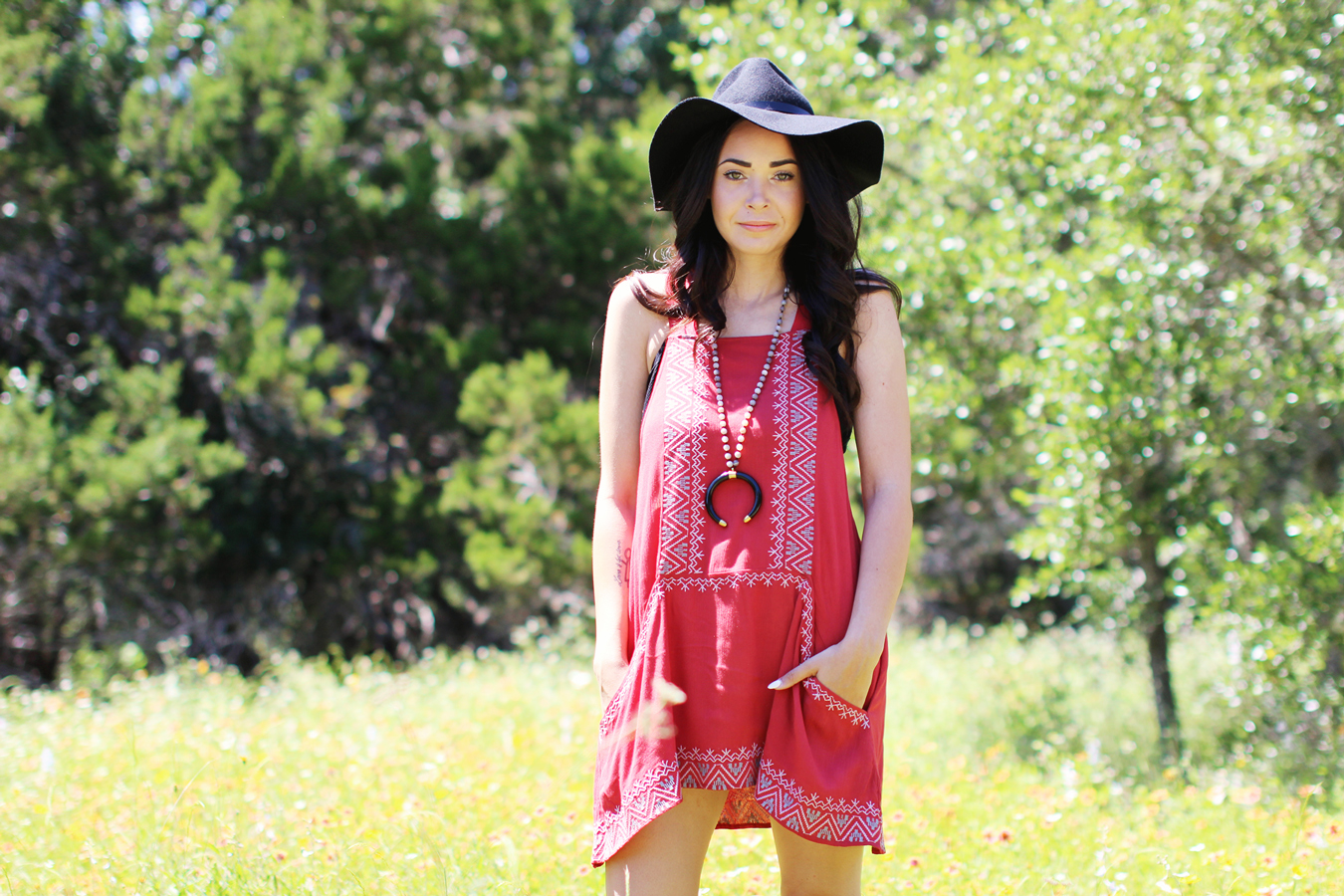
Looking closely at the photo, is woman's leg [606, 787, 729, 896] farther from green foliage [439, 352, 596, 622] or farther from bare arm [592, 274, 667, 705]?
green foliage [439, 352, 596, 622]

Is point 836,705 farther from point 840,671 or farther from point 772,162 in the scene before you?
point 772,162

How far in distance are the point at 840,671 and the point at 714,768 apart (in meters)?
0.28

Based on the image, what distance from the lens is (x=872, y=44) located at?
846 cm

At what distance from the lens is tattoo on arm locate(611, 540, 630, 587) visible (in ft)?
6.80

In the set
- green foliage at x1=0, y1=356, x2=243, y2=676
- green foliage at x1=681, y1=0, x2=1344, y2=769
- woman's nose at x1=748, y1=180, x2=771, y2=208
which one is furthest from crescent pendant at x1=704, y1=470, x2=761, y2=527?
green foliage at x1=0, y1=356, x2=243, y2=676

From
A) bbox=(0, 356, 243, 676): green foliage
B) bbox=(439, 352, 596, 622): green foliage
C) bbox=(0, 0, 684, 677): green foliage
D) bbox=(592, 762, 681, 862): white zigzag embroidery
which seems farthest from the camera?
bbox=(439, 352, 596, 622): green foliage

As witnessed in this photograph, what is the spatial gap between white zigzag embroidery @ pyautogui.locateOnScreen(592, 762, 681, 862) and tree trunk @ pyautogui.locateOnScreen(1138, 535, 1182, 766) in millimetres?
3757

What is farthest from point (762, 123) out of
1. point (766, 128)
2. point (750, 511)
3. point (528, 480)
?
point (528, 480)

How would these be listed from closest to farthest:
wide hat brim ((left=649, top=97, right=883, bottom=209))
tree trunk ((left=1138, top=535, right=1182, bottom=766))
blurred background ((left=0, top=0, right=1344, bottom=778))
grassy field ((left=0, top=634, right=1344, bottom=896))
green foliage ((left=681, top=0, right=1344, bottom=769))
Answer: wide hat brim ((left=649, top=97, right=883, bottom=209)) → grassy field ((left=0, top=634, right=1344, bottom=896)) → green foliage ((left=681, top=0, right=1344, bottom=769)) → blurred background ((left=0, top=0, right=1344, bottom=778)) → tree trunk ((left=1138, top=535, right=1182, bottom=766))

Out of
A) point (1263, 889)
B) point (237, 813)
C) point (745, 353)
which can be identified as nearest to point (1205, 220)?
point (1263, 889)

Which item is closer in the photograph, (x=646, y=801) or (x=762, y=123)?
(x=646, y=801)

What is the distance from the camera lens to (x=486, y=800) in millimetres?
3543

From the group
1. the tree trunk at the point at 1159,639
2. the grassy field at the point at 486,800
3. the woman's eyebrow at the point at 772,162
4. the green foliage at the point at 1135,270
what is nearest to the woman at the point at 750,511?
the woman's eyebrow at the point at 772,162

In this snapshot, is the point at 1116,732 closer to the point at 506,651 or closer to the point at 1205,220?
the point at 1205,220
